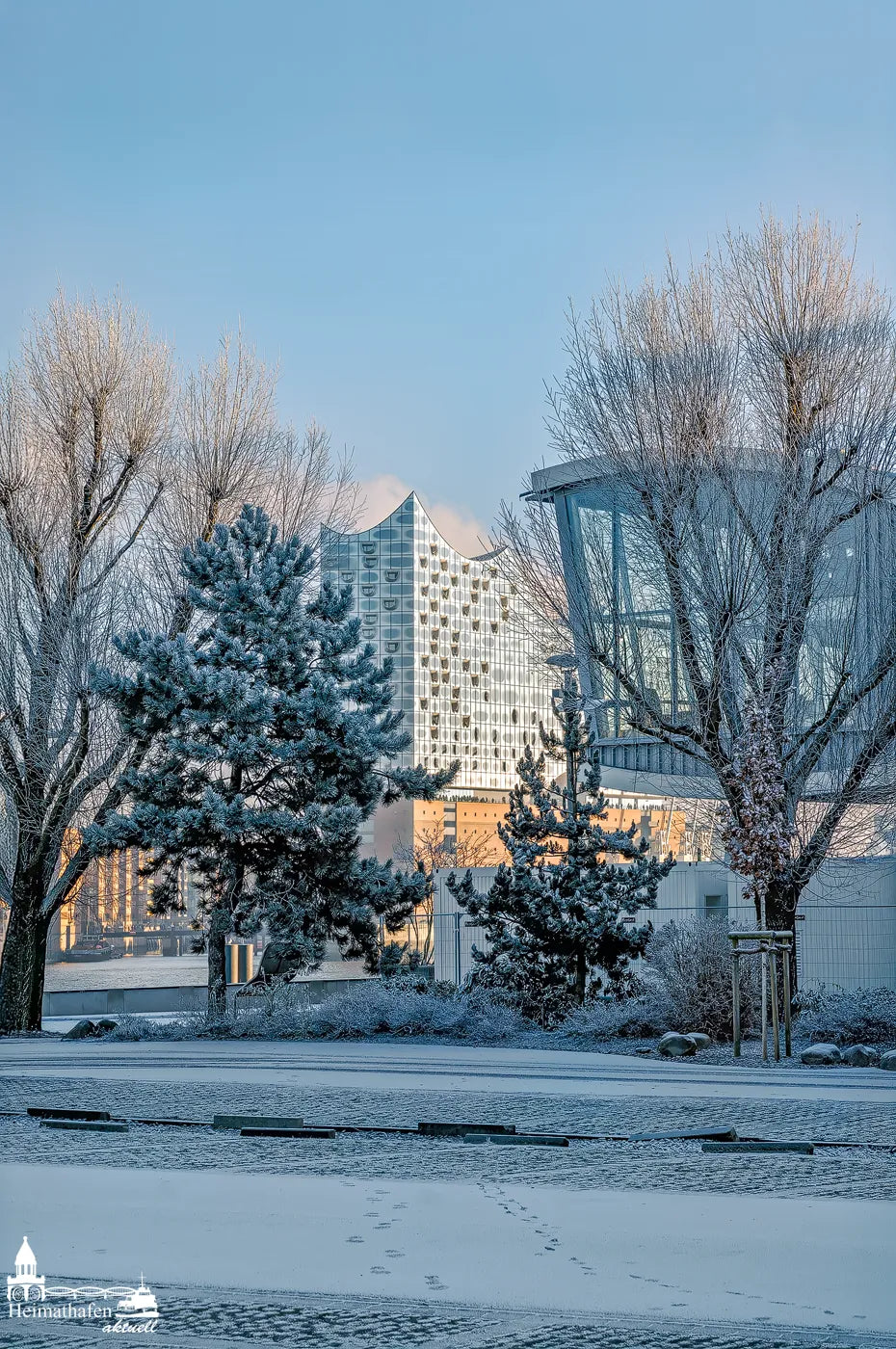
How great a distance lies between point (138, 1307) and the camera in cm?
511

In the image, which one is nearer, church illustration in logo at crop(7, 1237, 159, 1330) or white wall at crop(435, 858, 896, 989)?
church illustration in logo at crop(7, 1237, 159, 1330)

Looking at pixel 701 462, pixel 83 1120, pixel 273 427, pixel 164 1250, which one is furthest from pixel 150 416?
pixel 164 1250

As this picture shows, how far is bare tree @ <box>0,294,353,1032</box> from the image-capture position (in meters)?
23.7

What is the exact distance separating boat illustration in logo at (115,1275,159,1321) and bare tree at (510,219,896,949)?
51.0 ft

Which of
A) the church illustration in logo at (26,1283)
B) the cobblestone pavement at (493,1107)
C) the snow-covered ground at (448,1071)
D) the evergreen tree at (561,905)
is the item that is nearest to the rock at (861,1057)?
the snow-covered ground at (448,1071)

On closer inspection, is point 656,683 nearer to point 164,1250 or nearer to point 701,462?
point 701,462

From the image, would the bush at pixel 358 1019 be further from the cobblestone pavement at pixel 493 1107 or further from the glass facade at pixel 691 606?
the cobblestone pavement at pixel 493 1107

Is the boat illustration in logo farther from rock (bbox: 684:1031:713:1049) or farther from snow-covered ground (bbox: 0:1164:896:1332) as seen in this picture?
rock (bbox: 684:1031:713:1049)

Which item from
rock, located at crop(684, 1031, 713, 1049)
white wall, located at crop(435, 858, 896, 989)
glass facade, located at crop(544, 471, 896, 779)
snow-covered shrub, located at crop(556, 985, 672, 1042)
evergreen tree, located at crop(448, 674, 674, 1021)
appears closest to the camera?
rock, located at crop(684, 1031, 713, 1049)

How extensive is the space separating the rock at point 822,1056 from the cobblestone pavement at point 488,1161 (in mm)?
6399

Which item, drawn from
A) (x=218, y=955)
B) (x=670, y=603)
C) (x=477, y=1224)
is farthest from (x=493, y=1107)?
(x=218, y=955)

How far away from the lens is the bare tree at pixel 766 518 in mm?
20531

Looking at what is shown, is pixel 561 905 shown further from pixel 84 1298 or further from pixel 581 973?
pixel 84 1298

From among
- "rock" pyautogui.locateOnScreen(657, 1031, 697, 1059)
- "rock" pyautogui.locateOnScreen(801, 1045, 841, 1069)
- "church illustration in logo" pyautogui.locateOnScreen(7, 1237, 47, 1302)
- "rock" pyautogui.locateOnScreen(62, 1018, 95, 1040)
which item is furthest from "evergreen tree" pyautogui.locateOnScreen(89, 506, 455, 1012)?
"church illustration in logo" pyautogui.locateOnScreen(7, 1237, 47, 1302)
